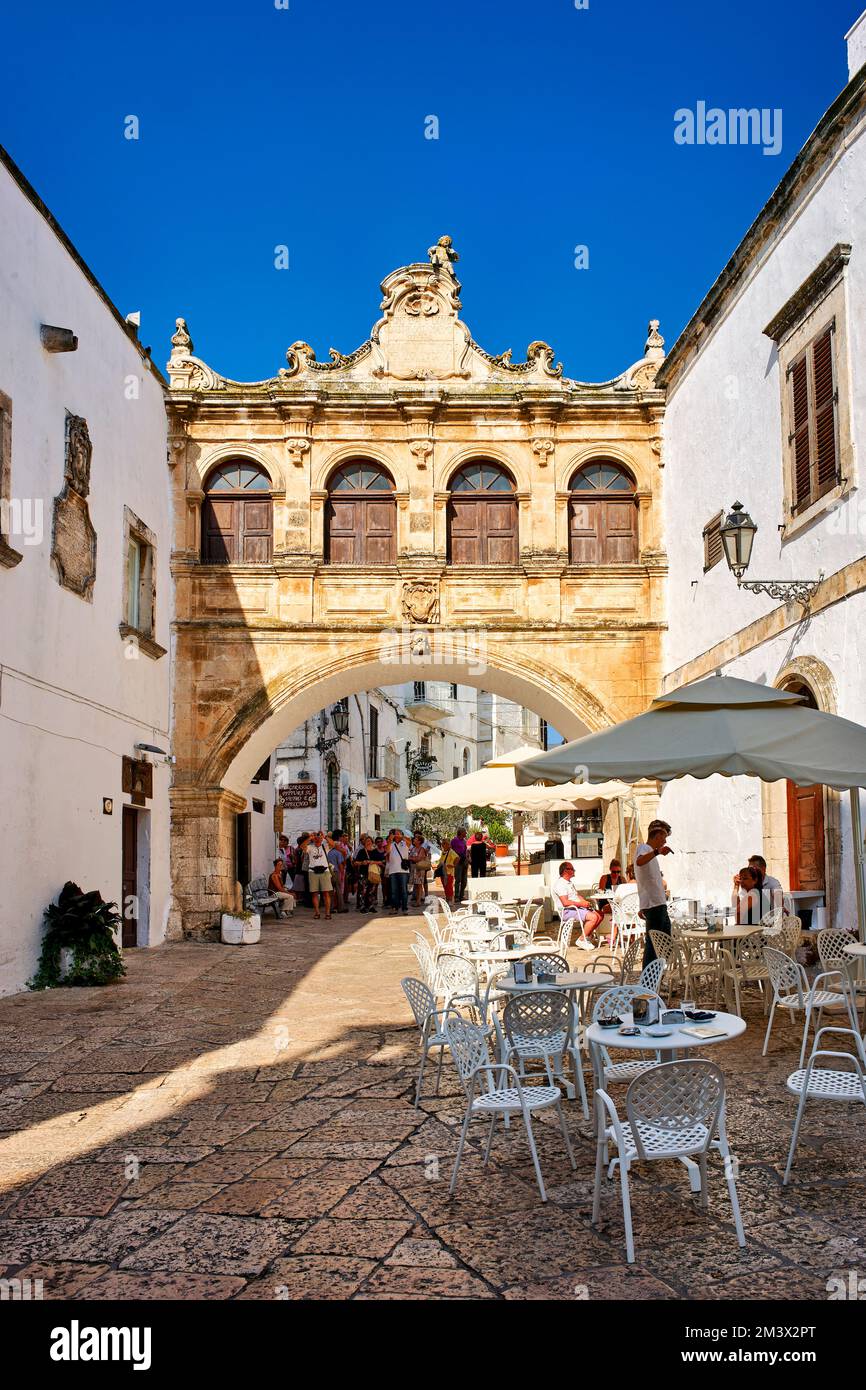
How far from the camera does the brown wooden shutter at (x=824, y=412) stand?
10391 mm

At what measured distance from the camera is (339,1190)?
4.87 metres

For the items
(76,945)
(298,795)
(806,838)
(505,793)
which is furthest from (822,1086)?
(298,795)

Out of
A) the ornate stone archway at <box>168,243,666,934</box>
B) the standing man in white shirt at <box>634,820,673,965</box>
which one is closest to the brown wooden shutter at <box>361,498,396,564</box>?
the ornate stone archway at <box>168,243,666,934</box>

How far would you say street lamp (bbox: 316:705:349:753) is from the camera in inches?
1063

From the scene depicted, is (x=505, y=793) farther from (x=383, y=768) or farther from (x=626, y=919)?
(x=383, y=768)

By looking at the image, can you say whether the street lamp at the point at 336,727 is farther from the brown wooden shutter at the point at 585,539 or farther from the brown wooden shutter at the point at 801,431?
the brown wooden shutter at the point at 801,431

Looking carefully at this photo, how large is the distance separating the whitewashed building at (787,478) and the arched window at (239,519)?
236 inches

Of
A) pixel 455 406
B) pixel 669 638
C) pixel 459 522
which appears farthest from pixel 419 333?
pixel 669 638

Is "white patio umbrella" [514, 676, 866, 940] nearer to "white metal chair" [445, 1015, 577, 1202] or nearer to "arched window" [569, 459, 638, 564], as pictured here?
"white metal chair" [445, 1015, 577, 1202]

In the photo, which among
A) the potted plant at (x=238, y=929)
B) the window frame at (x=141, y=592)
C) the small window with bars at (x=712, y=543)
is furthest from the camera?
the potted plant at (x=238, y=929)

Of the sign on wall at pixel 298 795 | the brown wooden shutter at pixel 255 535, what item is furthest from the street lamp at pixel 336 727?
the brown wooden shutter at pixel 255 535

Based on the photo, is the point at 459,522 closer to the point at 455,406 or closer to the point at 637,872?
the point at 455,406

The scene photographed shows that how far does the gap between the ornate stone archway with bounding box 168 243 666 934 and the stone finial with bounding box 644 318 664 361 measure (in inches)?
1.4

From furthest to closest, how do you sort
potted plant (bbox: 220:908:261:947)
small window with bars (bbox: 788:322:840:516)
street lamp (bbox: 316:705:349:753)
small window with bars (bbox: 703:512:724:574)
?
street lamp (bbox: 316:705:349:753) → potted plant (bbox: 220:908:261:947) → small window with bars (bbox: 703:512:724:574) → small window with bars (bbox: 788:322:840:516)
